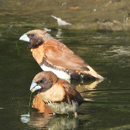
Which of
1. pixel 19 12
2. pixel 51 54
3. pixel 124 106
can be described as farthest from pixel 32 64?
pixel 19 12

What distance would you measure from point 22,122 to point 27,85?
6.68 feet

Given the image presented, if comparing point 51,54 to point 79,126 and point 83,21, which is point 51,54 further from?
point 83,21

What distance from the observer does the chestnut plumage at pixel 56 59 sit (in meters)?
9.70

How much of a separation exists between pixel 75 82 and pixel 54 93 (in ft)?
8.17

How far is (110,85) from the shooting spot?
9.20 meters

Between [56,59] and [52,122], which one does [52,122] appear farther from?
[56,59]

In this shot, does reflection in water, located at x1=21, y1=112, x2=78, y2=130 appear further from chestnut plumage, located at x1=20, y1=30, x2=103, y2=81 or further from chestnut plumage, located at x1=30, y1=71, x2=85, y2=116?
chestnut plumage, located at x1=20, y1=30, x2=103, y2=81

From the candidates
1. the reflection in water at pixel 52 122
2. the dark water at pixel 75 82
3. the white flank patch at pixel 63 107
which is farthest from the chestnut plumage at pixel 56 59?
the white flank patch at pixel 63 107

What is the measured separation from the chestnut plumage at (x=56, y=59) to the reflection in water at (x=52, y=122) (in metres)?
2.09

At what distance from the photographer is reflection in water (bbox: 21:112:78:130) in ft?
23.4

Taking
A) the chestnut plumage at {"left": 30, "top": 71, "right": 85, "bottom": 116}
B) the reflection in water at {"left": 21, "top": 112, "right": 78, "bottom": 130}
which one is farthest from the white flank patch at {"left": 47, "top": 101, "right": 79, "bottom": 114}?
the reflection in water at {"left": 21, "top": 112, "right": 78, "bottom": 130}

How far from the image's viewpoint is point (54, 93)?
7289 mm

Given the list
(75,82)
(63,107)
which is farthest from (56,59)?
(63,107)

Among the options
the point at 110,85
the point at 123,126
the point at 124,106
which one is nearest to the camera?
the point at 123,126
